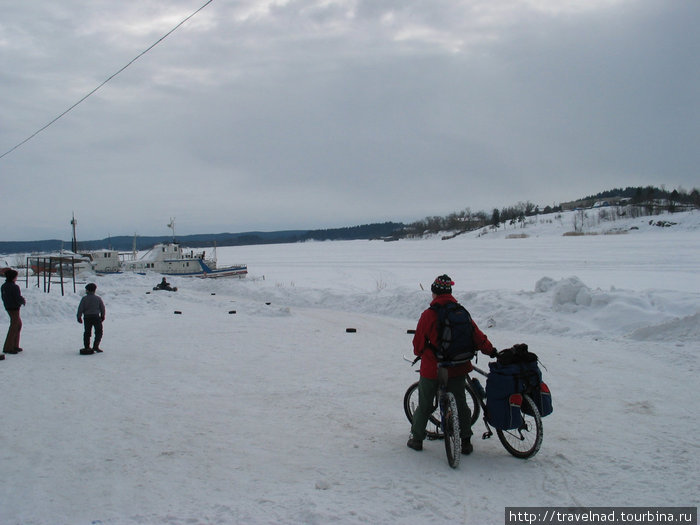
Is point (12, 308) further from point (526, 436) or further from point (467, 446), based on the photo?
point (526, 436)

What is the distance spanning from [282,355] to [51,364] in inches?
170

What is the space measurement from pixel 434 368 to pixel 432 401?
0.38m

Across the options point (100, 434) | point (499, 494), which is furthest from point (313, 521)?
point (100, 434)

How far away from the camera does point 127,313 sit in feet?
55.9

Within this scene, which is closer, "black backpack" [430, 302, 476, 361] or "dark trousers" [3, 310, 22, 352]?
"black backpack" [430, 302, 476, 361]

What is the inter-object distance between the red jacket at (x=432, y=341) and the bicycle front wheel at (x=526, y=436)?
614 millimetres

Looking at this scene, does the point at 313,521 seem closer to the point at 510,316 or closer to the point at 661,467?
the point at 661,467

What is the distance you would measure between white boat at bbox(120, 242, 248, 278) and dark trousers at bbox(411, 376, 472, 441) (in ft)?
115

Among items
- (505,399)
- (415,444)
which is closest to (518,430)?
(505,399)

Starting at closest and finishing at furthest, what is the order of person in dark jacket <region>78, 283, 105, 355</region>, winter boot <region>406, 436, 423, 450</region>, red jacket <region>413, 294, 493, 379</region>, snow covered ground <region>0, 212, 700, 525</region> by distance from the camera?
1. snow covered ground <region>0, 212, 700, 525</region>
2. red jacket <region>413, 294, 493, 379</region>
3. winter boot <region>406, 436, 423, 450</region>
4. person in dark jacket <region>78, 283, 105, 355</region>

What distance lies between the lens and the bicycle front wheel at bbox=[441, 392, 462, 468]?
4652 millimetres

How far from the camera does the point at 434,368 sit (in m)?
4.89

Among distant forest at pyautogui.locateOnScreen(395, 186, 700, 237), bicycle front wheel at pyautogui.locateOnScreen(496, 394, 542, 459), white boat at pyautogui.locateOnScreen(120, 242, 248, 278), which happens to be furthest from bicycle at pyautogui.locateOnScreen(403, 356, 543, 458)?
distant forest at pyautogui.locateOnScreen(395, 186, 700, 237)

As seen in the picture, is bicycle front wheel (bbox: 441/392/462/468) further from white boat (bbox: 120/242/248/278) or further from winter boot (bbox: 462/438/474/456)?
white boat (bbox: 120/242/248/278)
